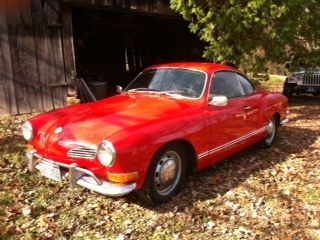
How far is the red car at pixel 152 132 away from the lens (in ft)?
14.1

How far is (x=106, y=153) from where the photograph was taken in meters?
4.20

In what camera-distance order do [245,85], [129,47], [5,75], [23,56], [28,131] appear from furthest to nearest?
[129,47], [23,56], [5,75], [245,85], [28,131]

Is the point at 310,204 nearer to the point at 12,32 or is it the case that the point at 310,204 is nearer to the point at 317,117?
the point at 317,117

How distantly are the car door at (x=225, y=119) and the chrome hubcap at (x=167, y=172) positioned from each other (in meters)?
0.44

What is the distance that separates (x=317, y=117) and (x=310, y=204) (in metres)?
6.00

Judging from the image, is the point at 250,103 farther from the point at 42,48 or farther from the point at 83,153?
the point at 42,48

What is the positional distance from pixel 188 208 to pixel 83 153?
4.82 feet

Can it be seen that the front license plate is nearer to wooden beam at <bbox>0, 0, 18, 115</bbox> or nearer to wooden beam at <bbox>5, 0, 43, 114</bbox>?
wooden beam at <bbox>0, 0, 18, 115</bbox>

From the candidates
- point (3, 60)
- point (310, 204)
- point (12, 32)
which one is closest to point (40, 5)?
point (12, 32)

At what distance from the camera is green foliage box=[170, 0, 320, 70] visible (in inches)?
333

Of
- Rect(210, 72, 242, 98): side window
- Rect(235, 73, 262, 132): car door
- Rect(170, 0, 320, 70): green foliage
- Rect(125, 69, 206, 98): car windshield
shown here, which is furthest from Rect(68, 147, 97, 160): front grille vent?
Rect(170, 0, 320, 70): green foliage

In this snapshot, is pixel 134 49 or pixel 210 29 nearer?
pixel 210 29

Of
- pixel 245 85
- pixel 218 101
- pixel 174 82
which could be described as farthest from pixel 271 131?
pixel 174 82

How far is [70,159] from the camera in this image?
4500 mm
